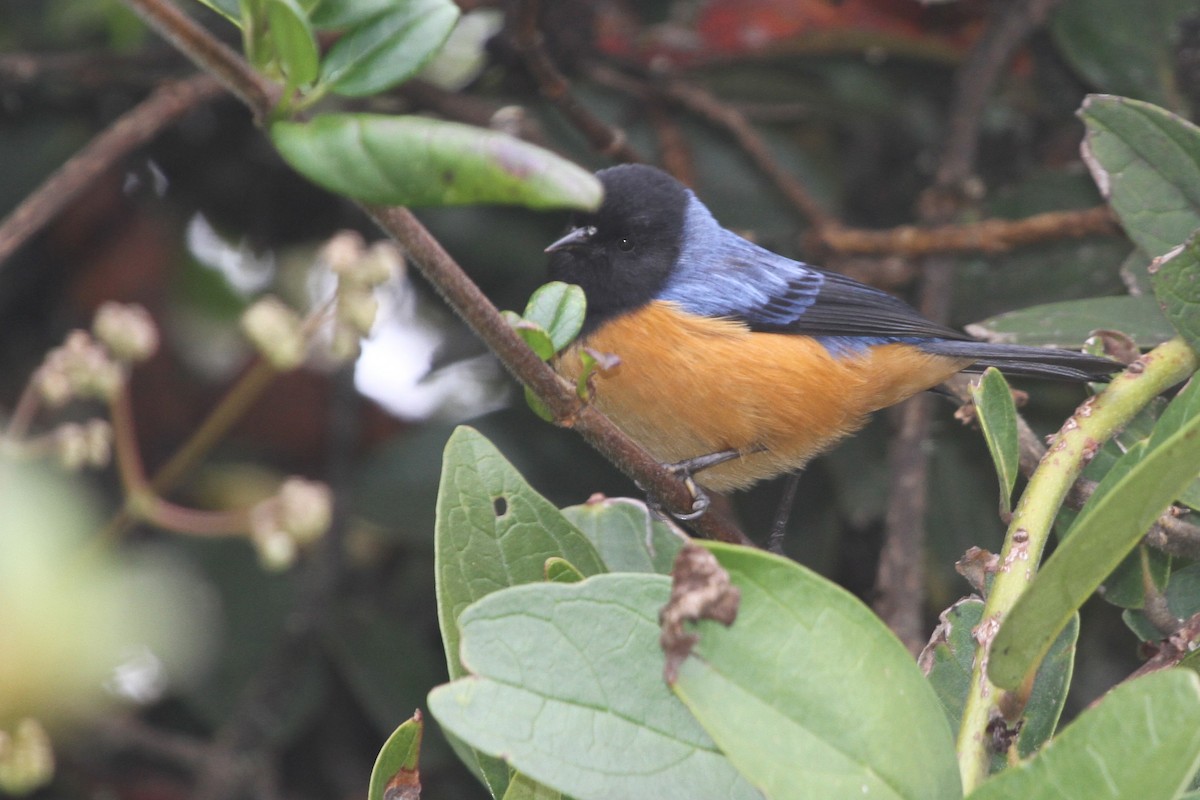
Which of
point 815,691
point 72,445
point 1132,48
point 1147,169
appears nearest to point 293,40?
point 815,691

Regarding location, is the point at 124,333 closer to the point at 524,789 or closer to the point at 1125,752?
the point at 524,789

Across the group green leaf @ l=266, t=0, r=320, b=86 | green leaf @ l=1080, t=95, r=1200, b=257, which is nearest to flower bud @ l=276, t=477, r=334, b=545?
green leaf @ l=266, t=0, r=320, b=86

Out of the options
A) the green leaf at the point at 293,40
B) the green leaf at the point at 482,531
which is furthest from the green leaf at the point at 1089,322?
the green leaf at the point at 293,40

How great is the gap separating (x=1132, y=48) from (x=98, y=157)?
3153 millimetres

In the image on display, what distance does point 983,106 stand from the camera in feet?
14.1

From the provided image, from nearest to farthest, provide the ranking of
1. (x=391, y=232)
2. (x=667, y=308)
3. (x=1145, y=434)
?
(x=391, y=232) < (x=1145, y=434) < (x=667, y=308)

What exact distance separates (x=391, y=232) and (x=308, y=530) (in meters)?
1.31

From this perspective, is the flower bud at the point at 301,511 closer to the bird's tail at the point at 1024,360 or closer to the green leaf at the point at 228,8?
the green leaf at the point at 228,8

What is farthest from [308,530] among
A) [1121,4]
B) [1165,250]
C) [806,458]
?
[1121,4]

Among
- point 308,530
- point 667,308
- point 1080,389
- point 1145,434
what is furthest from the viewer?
point 1080,389

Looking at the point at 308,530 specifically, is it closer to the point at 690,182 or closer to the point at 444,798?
the point at 444,798

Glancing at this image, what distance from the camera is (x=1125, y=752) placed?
53.9 inches

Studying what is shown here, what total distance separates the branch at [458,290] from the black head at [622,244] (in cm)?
152

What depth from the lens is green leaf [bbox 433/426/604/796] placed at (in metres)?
2.01
